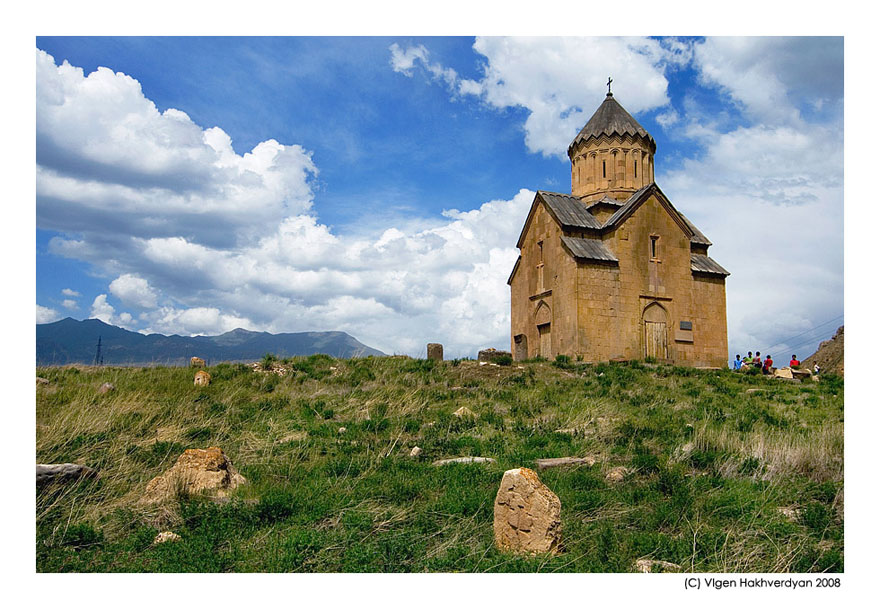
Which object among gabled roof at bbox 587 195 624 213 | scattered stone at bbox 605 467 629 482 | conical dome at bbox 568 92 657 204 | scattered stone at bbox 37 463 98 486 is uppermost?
conical dome at bbox 568 92 657 204

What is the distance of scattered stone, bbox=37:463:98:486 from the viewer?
561cm

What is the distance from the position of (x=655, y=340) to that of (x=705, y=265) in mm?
4232

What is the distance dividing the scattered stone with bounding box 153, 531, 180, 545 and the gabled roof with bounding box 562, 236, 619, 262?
52.6 feet

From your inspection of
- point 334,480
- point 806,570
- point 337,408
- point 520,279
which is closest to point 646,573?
point 806,570

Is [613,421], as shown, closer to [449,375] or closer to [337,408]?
[337,408]

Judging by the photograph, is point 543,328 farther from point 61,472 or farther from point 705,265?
point 61,472

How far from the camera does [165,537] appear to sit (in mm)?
4820

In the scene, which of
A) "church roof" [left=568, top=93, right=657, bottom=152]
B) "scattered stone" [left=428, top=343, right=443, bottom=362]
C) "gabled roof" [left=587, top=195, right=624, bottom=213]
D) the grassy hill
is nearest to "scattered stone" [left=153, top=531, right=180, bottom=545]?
the grassy hill

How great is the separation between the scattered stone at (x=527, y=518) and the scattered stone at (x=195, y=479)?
2839mm

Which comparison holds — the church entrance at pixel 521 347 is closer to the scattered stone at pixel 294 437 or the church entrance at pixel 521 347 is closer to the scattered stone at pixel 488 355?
the scattered stone at pixel 488 355

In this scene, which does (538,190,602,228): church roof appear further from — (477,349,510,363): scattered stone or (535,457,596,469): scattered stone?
(535,457,596,469): scattered stone

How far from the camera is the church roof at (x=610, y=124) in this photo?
2292cm

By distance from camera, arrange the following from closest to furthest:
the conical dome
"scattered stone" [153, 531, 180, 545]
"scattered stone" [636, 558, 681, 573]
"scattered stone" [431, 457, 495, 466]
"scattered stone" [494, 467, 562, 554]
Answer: "scattered stone" [636, 558, 681, 573] < "scattered stone" [494, 467, 562, 554] < "scattered stone" [153, 531, 180, 545] < "scattered stone" [431, 457, 495, 466] < the conical dome

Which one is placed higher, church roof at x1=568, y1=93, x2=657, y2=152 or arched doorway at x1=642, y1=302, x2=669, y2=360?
church roof at x1=568, y1=93, x2=657, y2=152
